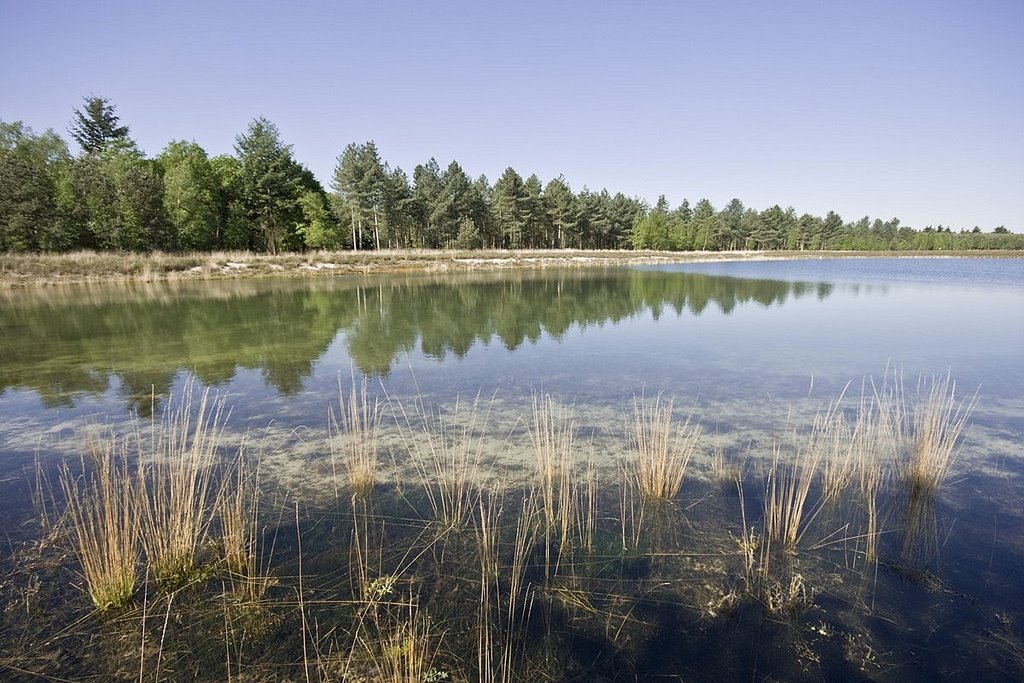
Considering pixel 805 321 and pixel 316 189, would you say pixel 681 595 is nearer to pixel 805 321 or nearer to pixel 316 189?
pixel 805 321

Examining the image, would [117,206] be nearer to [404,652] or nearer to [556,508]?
[556,508]

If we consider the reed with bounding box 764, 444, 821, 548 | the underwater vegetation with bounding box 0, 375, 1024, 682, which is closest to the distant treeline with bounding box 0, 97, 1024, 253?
the underwater vegetation with bounding box 0, 375, 1024, 682

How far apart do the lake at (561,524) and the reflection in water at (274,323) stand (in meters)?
0.28

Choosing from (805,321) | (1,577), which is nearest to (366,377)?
(1,577)

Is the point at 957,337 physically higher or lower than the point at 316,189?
lower

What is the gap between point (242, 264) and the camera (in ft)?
144

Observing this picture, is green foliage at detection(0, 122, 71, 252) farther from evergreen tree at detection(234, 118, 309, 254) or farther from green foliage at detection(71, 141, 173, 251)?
evergreen tree at detection(234, 118, 309, 254)

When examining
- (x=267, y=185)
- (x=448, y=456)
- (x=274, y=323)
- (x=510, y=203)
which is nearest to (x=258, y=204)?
(x=267, y=185)

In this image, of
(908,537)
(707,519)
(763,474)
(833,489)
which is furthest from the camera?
(763,474)

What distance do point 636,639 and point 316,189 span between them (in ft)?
262

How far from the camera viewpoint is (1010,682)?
3.32 m

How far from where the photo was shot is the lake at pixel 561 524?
361 cm

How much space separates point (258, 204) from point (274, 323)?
46.0 metres

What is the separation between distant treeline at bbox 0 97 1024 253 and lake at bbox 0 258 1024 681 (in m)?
36.9
